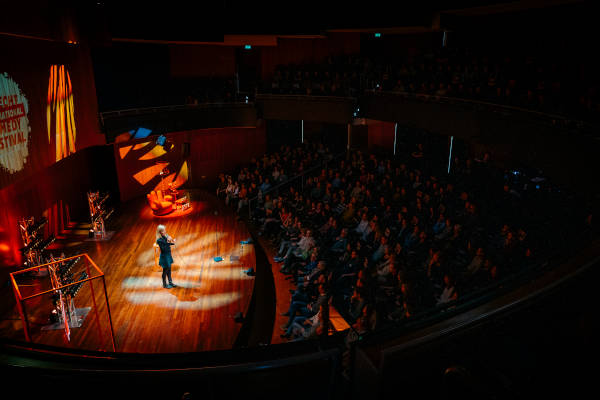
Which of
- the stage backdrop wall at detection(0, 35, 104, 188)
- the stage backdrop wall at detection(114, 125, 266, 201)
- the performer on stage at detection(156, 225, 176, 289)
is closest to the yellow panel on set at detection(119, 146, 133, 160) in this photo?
the stage backdrop wall at detection(114, 125, 266, 201)

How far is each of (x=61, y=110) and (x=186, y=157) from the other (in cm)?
716

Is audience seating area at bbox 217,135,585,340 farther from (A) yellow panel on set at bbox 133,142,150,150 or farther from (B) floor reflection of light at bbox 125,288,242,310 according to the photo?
(A) yellow panel on set at bbox 133,142,150,150

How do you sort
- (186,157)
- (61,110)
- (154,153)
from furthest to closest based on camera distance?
(186,157), (154,153), (61,110)

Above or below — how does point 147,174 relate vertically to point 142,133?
below

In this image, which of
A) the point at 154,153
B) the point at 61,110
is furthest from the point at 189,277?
the point at 154,153

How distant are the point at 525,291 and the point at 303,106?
12220mm

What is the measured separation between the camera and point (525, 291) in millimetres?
2713

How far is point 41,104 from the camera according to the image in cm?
770

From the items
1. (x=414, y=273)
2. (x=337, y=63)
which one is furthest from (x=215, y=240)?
(x=337, y=63)

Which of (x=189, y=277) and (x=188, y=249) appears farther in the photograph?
(x=188, y=249)

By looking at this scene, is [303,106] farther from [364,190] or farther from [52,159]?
[52,159]

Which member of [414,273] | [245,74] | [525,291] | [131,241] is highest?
[245,74]

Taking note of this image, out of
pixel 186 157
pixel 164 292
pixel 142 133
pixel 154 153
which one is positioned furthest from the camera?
pixel 186 157

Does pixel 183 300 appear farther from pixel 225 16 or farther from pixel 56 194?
pixel 225 16
